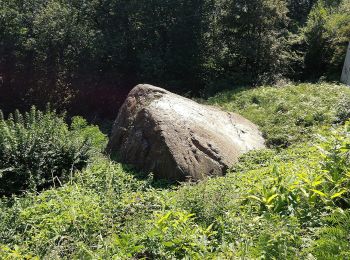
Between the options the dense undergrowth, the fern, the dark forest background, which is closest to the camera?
the fern

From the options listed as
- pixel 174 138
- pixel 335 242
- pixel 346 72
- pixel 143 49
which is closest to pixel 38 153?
pixel 174 138

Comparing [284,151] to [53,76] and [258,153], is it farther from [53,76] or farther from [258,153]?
[53,76]

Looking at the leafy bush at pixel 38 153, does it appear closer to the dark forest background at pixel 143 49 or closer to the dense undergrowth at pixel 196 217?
the dense undergrowth at pixel 196 217

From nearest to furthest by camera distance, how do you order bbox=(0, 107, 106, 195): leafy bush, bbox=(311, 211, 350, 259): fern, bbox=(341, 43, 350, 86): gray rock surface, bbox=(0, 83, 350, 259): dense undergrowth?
1. bbox=(311, 211, 350, 259): fern
2. bbox=(0, 83, 350, 259): dense undergrowth
3. bbox=(0, 107, 106, 195): leafy bush
4. bbox=(341, 43, 350, 86): gray rock surface

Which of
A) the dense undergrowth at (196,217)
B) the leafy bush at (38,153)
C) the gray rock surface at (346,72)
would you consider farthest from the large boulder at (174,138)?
the gray rock surface at (346,72)

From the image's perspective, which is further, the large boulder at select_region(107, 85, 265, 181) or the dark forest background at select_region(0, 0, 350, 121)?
the dark forest background at select_region(0, 0, 350, 121)

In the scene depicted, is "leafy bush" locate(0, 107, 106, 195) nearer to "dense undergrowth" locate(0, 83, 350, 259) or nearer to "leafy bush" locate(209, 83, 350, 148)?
"dense undergrowth" locate(0, 83, 350, 259)

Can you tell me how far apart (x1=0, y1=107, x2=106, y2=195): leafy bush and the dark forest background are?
8571 mm

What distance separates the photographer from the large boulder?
797cm

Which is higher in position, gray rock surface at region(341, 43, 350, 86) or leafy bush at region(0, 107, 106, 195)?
gray rock surface at region(341, 43, 350, 86)

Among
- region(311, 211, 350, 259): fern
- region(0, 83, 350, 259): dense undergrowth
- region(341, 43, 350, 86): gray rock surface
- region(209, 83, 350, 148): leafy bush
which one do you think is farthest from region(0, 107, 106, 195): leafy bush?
region(341, 43, 350, 86): gray rock surface

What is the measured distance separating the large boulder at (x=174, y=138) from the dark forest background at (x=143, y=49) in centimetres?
721

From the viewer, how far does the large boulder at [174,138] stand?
797 centimetres

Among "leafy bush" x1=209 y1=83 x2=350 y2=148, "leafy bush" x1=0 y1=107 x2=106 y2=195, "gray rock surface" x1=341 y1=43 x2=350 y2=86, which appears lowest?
"leafy bush" x1=0 y1=107 x2=106 y2=195
